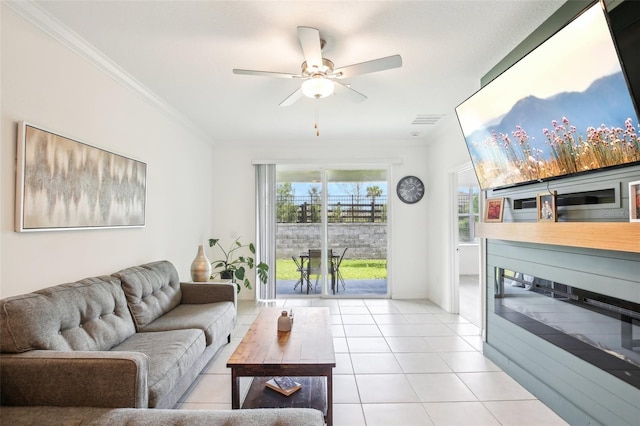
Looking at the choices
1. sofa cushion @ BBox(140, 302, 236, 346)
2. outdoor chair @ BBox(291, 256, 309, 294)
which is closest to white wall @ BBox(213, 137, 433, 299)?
outdoor chair @ BBox(291, 256, 309, 294)

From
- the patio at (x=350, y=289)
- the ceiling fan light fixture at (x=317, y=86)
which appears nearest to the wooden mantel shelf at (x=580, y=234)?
the ceiling fan light fixture at (x=317, y=86)

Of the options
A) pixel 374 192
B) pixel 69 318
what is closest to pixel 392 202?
pixel 374 192

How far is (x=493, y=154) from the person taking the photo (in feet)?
9.14

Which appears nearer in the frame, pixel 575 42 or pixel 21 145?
pixel 575 42

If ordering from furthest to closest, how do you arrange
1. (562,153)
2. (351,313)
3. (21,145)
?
1. (351,313)
2. (562,153)
3. (21,145)

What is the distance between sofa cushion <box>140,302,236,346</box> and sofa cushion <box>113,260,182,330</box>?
0.07 metres

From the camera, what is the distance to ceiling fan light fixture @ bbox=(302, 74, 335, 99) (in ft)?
7.88

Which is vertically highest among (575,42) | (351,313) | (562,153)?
(575,42)

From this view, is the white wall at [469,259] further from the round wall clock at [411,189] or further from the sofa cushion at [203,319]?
the sofa cushion at [203,319]

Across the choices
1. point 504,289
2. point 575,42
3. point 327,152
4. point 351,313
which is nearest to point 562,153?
point 575,42

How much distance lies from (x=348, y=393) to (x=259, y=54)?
2768mm

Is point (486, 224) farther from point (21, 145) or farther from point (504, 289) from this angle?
point (21, 145)

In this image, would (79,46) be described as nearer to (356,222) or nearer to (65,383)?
(65,383)

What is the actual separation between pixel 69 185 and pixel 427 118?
3.91 metres
